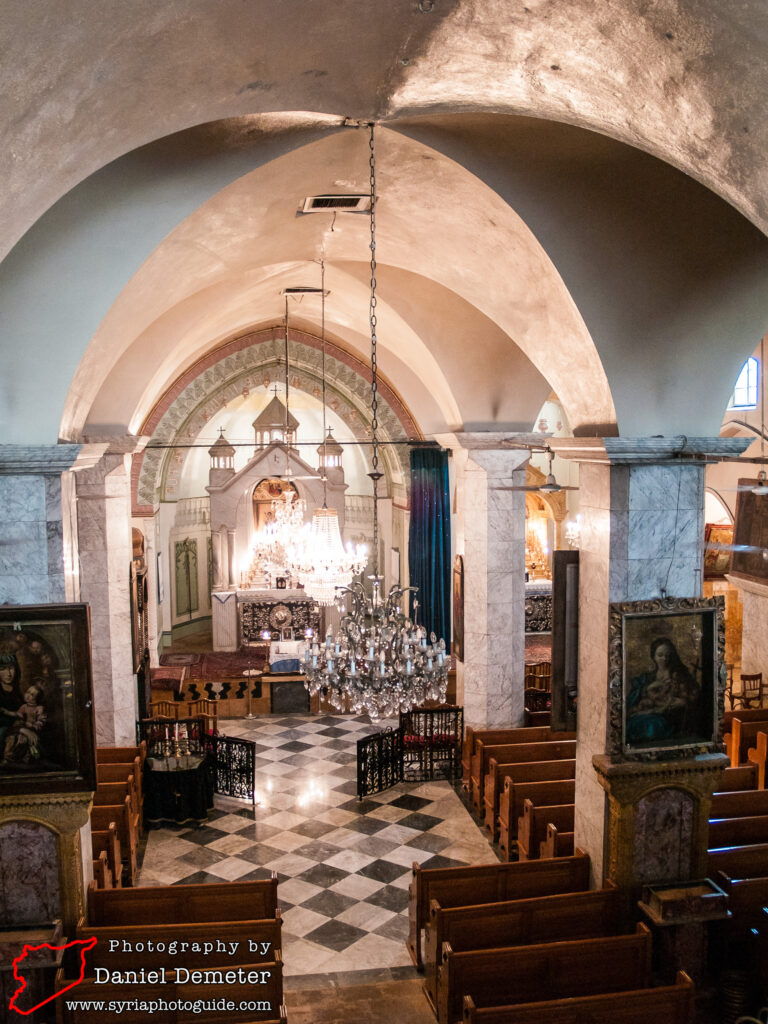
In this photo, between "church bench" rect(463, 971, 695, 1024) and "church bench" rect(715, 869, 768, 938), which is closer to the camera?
"church bench" rect(463, 971, 695, 1024)

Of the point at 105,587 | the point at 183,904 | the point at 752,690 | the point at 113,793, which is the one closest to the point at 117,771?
the point at 113,793

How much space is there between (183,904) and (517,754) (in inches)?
178

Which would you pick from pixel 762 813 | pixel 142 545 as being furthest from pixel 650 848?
pixel 142 545

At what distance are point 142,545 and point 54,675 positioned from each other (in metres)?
9.51

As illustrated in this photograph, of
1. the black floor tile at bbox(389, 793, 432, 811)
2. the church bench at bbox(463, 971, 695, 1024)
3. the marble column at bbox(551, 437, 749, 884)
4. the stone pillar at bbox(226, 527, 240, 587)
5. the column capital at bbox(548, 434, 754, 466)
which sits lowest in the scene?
the black floor tile at bbox(389, 793, 432, 811)

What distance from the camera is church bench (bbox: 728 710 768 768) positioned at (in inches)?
400

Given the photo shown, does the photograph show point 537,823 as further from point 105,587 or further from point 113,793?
point 105,587

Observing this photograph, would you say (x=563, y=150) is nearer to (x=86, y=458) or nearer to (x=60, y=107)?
(x=60, y=107)

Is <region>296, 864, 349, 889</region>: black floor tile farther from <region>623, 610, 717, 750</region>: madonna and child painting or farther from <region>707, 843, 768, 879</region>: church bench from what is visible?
<region>623, 610, 717, 750</region>: madonna and child painting

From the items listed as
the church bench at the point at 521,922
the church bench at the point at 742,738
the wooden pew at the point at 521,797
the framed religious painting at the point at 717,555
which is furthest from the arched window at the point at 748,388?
the church bench at the point at 521,922

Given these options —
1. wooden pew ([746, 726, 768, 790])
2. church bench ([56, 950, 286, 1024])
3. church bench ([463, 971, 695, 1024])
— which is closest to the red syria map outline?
→ church bench ([56, 950, 286, 1024])

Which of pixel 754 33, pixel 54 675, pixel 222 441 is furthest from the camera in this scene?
pixel 222 441

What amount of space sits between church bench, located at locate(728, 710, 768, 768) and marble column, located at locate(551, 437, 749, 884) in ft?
13.1

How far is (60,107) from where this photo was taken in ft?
11.1
